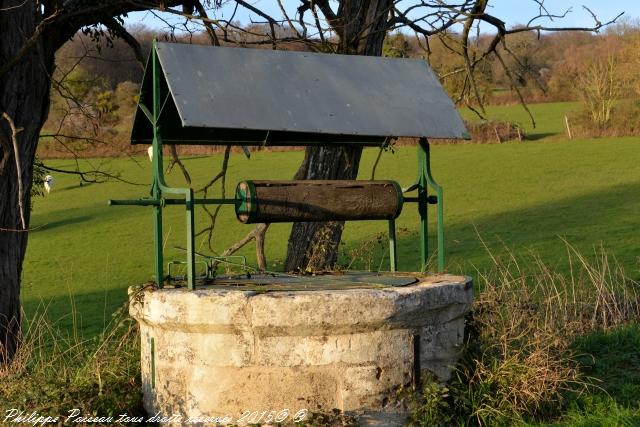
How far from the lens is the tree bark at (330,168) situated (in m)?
8.41

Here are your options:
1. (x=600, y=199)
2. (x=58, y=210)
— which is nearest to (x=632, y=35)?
(x=600, y=199)

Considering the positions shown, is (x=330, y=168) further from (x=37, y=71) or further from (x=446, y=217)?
(x=446, y=217)

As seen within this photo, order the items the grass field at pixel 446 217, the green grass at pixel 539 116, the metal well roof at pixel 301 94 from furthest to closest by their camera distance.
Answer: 1. the green grass at pixel 539 116
2. the grass field at pixel 446 217
3. the metal well roof at pixel 301 94

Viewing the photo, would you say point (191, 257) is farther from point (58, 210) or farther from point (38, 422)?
point (58, 210)

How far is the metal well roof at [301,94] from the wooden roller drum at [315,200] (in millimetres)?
381

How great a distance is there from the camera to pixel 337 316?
479 centimetres

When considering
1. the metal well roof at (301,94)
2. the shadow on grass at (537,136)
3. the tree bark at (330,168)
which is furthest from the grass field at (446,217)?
the metal well roof at (301,94)

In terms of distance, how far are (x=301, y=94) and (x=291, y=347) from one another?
61.3 inches

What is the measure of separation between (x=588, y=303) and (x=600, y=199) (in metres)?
17.5

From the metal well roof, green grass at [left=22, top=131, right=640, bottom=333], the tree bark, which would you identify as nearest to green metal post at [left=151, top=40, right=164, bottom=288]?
the metal well roof

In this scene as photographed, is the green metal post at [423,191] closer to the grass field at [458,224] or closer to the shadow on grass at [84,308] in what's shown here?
the grass field at [458,224]

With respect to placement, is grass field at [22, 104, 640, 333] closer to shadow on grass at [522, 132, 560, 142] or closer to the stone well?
shadow on grass at [522, 132, 560, 142]

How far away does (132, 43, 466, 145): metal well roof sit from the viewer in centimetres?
496

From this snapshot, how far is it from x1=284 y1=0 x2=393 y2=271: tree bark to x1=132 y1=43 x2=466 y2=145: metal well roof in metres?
2.38
